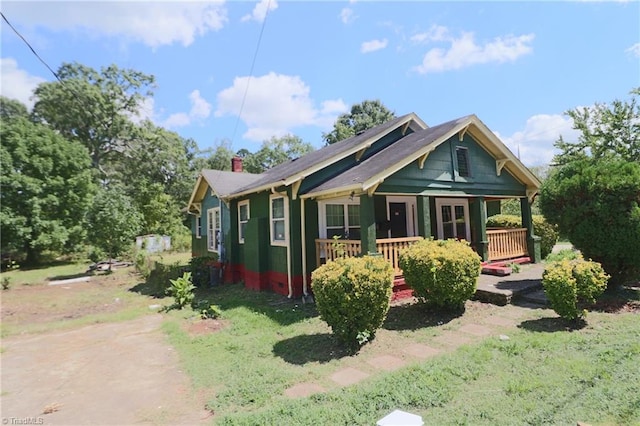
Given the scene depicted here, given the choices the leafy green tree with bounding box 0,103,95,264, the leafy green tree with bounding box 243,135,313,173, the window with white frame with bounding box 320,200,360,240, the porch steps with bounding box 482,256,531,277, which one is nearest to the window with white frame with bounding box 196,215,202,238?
the leafy green tree with bounding box 0,103,95,264

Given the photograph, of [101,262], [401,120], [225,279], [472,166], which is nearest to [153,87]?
[101,262]

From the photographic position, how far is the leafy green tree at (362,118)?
1475 inches

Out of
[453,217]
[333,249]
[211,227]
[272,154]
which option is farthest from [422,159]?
[272,154]

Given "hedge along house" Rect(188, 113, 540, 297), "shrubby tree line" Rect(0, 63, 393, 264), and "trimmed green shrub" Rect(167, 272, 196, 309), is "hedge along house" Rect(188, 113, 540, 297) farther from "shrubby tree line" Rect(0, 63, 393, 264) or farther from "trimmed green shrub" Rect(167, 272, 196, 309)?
"shrubby tree line" Rect(0, 63, 393, 264)

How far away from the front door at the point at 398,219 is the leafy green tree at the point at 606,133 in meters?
17.1

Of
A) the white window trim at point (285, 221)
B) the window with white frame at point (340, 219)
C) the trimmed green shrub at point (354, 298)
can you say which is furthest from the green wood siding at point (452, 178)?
the trimmed green shrub at point (354, 298)

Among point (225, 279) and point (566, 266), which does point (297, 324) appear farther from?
point (225, 279)

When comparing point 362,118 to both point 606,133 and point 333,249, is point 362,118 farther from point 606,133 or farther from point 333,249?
point 333,249

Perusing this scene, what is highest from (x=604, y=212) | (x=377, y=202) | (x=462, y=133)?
(x=462, y=133)

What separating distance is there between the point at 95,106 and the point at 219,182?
25.5 metres

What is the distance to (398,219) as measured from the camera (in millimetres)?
12367

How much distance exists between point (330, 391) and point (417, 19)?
8.94 metres

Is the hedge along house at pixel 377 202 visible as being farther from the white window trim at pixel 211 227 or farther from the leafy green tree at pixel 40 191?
the leafy green tree at pixel 40 191

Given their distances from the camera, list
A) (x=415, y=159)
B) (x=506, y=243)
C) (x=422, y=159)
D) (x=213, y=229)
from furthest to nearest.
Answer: (x=213, y=229)
(x=506, y=243)
(x=422, y=159)
(x=415, y=159)
